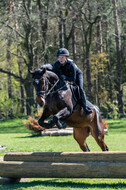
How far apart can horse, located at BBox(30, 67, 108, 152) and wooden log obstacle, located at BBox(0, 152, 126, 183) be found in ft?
2.36

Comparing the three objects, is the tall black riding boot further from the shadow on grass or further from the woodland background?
the woodland background

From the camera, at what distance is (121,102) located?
2705cm

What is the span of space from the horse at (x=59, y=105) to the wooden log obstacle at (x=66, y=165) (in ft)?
2.36

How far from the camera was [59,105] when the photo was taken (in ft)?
21.4

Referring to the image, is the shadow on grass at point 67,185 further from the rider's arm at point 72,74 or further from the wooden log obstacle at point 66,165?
the rider's arm at point 72,74

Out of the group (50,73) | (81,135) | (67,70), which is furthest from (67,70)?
(81,135)

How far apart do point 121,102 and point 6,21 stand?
11.6 m

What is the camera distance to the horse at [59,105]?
6.23 m

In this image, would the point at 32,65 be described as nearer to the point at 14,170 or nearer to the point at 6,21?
the point at 6,21

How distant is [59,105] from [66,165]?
1.22 metres

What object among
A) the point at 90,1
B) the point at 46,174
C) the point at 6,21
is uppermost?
the point at 90,1

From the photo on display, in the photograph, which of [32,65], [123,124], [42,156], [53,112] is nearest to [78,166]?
[42,156]

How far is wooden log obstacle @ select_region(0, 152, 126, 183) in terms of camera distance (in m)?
6.07

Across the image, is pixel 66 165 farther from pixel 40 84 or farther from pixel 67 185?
pixel 40 84
